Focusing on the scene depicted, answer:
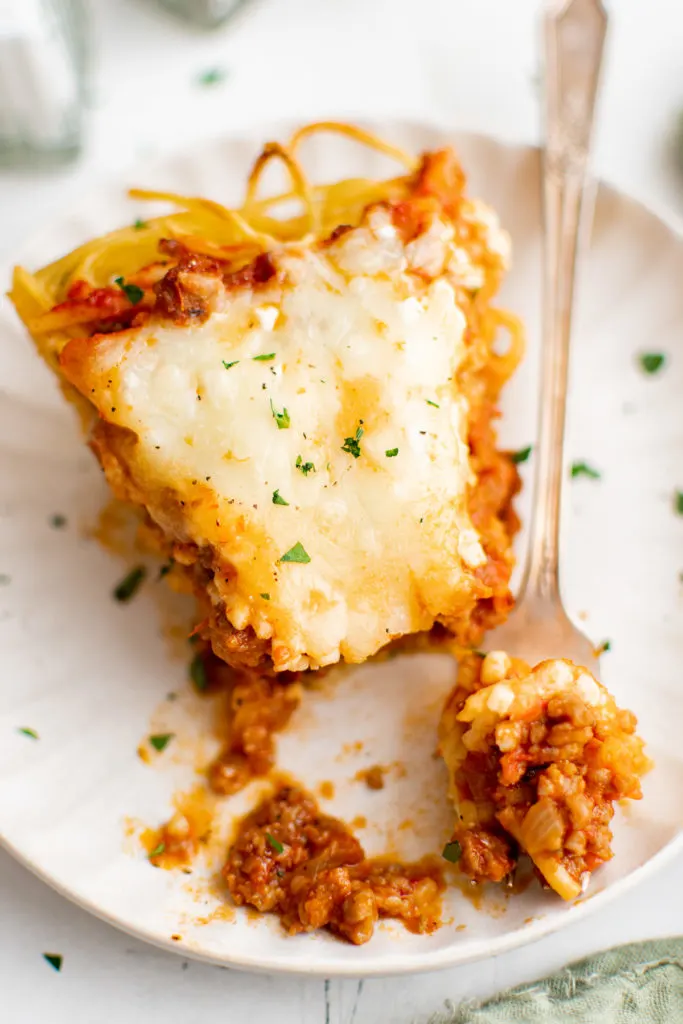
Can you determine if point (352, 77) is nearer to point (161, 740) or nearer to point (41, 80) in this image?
point (41, 80)

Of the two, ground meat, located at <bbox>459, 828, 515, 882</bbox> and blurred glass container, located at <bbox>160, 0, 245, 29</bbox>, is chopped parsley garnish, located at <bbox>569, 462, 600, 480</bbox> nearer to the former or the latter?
ground meat, located at <bbox>459, 828, 515, 882</bbox>

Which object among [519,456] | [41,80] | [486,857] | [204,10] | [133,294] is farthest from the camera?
[204,10]

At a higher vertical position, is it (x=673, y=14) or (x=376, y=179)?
(x=673, y=14)

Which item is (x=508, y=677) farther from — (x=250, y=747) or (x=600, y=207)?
(x=600, y=207)

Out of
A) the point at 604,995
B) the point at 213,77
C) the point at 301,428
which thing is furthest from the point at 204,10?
the point at 604,995

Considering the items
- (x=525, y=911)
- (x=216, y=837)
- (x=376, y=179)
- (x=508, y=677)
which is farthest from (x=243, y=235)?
(x=525, y=911)

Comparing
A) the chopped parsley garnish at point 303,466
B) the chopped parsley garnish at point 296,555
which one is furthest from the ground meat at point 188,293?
the chopped parsley garnish at point 296,555
